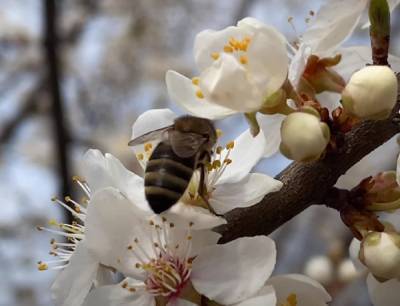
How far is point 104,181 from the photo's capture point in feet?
3.54

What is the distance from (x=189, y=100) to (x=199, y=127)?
41mm

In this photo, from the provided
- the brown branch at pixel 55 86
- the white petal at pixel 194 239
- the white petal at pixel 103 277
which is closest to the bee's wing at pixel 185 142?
the white petal at pixel 194 239

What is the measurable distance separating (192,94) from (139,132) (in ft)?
0.61

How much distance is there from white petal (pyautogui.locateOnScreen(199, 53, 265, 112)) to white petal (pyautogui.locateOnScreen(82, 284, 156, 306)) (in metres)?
0.29

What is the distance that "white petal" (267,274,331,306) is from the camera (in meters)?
1.08

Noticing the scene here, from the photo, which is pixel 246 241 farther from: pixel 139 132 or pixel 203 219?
pixel 139 132

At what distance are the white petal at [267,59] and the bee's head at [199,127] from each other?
9 cm

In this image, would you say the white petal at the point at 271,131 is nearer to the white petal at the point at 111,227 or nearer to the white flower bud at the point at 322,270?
the white petal at the point at 111,227

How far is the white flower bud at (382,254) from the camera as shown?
0.99 m

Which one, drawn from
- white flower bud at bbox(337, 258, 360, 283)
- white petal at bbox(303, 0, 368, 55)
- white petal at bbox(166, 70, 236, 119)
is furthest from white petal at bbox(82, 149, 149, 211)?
white flower bud at bbox(337, 258, 360, 283)

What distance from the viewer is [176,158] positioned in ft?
3.33

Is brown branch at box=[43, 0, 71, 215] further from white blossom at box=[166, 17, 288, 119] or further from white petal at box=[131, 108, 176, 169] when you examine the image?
white blossom at box=[166, 17, 288, 119]

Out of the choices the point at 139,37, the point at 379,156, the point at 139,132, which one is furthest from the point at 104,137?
the point at 139,132

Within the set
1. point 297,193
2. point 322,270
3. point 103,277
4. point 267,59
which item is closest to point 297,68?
point 267,59
